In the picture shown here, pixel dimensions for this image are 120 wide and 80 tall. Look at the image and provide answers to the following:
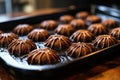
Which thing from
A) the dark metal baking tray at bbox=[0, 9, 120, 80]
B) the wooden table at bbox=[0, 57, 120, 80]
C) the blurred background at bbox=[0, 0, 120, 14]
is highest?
the blurred background at bbox=[0, 0, 120, 14]

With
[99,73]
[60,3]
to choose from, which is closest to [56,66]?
[99,73]

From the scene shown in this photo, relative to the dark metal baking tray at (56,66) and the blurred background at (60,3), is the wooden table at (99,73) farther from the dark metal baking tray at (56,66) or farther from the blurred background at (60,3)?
the blurred background at (60,3)

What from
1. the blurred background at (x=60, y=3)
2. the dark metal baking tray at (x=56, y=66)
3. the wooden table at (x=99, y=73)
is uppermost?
the blurred background at (x=60, y=3)

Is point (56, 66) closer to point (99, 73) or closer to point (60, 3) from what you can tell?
point (99, 73)

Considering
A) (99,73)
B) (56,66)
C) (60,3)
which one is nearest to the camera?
(56,66)

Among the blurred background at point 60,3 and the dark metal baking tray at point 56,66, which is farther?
the blurred background at point 60,3

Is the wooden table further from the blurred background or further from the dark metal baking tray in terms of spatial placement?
the blurred background

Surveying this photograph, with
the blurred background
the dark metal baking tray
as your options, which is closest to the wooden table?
the dark metal baking tray

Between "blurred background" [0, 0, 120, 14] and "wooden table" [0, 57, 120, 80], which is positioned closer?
"wooden table" [0, 57, 120, 80]

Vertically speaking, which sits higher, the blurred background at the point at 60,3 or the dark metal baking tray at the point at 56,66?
the blurred background at the point at 60,3

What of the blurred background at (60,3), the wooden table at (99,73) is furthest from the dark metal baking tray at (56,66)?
the blurred background at (60,3)

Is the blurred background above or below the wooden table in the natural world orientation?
above

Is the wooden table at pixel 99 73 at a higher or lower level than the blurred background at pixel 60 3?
lower
